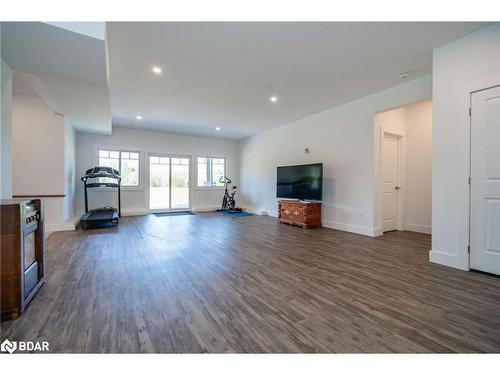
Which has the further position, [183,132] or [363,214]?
[183,132]

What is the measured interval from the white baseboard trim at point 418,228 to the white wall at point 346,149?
1.27 metres

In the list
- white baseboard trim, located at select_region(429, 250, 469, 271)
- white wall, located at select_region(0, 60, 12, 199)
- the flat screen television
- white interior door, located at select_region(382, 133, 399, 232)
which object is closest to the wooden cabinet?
white wall, located at select_region(0, 60, 12, 199)

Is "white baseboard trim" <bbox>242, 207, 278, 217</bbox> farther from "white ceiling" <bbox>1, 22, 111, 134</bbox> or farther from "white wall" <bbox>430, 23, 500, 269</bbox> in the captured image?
"white ceiling" <bbox>1, 22, 111, 134</bbox>

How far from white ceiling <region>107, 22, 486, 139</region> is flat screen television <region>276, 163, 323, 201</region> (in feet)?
4.79

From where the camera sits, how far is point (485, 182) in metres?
2.58

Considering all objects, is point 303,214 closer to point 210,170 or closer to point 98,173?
point 210,170

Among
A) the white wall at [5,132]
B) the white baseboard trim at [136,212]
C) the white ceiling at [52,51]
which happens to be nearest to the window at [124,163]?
the white baseboard trim at [136,212]

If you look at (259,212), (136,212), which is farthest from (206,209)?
(136,212)

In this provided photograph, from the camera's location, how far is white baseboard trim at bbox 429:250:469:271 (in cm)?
275

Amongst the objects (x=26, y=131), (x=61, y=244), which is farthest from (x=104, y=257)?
(x=26, y=131)

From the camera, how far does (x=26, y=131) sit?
15.5 feet

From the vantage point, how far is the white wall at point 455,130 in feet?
8.48
